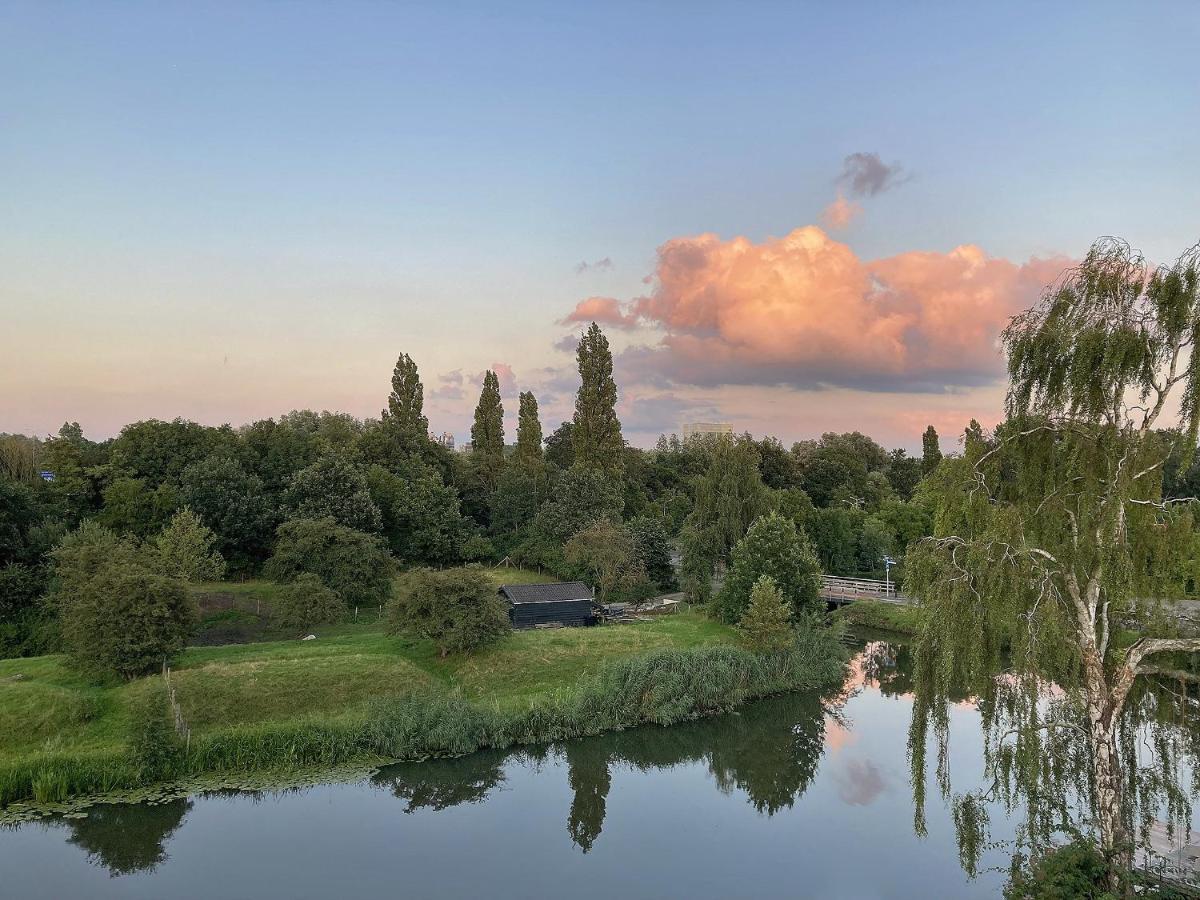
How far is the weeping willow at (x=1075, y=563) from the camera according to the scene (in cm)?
1175

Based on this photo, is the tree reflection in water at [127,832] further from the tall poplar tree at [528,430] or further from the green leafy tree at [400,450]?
the tall poplar tree at [528,430]

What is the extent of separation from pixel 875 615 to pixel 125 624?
37.6 meters

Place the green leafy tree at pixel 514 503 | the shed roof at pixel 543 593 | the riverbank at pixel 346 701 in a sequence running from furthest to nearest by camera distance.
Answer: the green leafy tree at pixel 514 503
the shed roof at pixel 543 593
the riverbank at pixel 346 701

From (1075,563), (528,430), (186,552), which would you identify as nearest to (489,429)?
(528,430)

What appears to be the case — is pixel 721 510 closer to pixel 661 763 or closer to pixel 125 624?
pixel 661 763

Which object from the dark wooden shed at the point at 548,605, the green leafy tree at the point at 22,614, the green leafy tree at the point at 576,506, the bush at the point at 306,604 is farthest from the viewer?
the green leafy tree at the point at 576,506

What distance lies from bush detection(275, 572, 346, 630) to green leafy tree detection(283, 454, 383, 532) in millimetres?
11333

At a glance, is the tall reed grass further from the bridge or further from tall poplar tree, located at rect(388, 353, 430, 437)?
tall poplar tree, located at rect(388, 353, 430, 437)

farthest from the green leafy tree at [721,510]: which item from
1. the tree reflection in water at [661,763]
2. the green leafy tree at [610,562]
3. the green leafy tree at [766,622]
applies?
the tree reflection in water at [661,763]

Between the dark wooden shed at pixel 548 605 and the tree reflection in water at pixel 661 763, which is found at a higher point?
the dark wooden shed at pixel 548 605

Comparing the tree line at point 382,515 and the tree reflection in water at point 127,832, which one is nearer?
the tree reflection in water at point 127,832

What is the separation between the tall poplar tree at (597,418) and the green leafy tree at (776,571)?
24.5 meters

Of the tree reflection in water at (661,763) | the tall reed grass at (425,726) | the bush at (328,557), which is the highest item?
the bush at (328,557)

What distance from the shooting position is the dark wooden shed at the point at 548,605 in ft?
122
